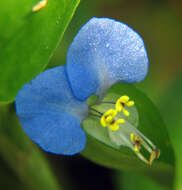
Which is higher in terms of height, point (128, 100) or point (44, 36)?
point (44, 36)

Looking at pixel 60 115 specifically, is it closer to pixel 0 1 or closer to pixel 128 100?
pixel 128 100

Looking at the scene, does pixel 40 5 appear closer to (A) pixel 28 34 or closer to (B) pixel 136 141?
(A) pixel 28 34

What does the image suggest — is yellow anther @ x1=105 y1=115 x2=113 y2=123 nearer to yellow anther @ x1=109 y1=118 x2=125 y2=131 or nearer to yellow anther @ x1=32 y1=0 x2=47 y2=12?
yellow anther @ x1=109 y1=118 x2=125 y2=131

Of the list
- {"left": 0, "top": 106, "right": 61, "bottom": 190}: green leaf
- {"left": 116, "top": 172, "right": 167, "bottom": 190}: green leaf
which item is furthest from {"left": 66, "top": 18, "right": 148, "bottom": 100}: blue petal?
{"left": 116, "top": 172, "right": 167, "bottom": 190}: green leaf

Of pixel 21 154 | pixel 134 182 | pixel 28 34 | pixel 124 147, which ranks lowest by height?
pixel 134 182

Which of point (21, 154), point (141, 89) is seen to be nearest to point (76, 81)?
point (21, 154)

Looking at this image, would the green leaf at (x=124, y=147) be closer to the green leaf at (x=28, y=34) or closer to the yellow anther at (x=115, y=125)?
the yellow anther at (x=115, y=125)

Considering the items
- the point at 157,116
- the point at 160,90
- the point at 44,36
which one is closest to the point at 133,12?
the point at 160,90
